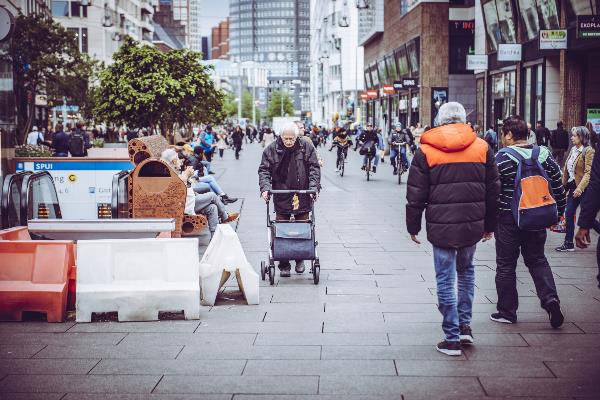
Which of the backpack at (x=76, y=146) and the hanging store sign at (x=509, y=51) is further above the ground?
the hanging store sign at (x=509, y=51)

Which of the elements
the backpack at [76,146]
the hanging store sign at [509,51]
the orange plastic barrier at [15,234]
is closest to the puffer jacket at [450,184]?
the orange plastic barrier at [15,234]

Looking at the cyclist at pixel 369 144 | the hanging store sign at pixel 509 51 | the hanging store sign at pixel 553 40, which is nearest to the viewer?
the hanging store sign at pixel 553 40

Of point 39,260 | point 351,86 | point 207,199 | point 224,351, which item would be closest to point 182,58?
point 207,199

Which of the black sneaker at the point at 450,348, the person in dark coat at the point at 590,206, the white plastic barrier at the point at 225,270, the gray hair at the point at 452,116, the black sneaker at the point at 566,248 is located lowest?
the black sneaker at the point at 566,248

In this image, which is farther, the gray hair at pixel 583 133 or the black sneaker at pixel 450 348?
the gray hair at pixel 583 133

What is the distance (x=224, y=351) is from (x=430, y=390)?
1752 mm

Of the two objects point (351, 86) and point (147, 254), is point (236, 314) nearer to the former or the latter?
point (147, 254)

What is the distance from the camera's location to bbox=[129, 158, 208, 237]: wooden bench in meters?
12.1

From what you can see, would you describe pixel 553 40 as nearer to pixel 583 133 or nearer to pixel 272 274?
pixel 583 133

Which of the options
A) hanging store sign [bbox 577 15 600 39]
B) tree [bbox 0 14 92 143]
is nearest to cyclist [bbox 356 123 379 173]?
hanging store sign [bbox 577 15 600 39]

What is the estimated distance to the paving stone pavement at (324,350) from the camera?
19.2 feet

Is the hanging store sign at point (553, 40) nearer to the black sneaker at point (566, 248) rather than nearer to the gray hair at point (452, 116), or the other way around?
the black sneaker at point (566, 248)

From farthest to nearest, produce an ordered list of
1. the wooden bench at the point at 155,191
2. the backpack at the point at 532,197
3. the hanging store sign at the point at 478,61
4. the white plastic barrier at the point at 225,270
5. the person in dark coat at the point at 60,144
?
1. the hanging store sign at the point at 478,61
2. the person in dark coat at the point at 60,144
3. the wooden bench at the point at 155,191
4. the white plastic barrier at the point at 225,270
5. the backpack at the point at 532,197

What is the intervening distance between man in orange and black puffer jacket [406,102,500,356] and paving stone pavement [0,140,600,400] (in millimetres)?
462
